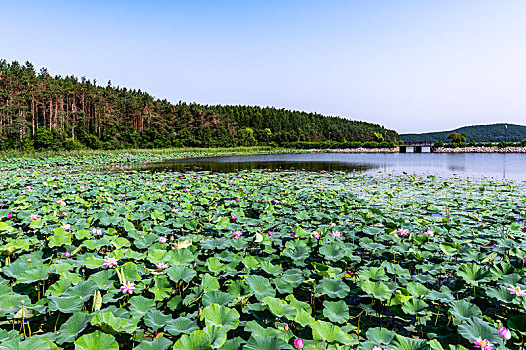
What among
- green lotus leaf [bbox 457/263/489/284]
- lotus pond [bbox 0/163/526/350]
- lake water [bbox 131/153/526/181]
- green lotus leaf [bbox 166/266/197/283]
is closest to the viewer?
lotus pond [bbox 0/163/526/350]

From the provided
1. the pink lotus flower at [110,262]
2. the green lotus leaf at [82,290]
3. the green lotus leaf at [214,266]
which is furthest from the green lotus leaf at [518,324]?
the pink lotus flower at [110,262]

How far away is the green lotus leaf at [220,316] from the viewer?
157 cm

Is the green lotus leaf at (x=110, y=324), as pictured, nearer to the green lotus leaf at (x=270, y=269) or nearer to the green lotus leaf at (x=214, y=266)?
the green lotus leaf at (x=214, y=266)

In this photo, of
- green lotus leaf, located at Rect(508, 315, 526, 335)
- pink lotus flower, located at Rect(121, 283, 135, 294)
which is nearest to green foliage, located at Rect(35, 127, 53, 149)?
pink lotus flower, located at Rect(121, 283, 135, 294)

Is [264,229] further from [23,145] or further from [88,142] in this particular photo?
[88,142]

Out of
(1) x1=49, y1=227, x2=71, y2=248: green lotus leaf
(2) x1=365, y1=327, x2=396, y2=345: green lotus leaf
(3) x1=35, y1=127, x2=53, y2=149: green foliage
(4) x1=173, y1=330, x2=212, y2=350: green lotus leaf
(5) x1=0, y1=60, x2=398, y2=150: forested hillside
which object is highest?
(5) x1=0, y1=60, x2=398, y2=150: forested hillside

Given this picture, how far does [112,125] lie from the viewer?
40.7 metres

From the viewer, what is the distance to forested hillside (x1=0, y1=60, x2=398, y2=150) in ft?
95.6

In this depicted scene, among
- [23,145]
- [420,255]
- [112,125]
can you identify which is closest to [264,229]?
[420,255]

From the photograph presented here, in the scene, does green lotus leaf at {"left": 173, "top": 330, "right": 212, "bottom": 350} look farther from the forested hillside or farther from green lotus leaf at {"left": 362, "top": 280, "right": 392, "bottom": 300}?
the forested hillside

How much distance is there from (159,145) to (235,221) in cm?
3762

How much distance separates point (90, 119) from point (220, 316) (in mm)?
48265

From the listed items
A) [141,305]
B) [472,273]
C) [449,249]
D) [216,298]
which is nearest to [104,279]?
[141,305]

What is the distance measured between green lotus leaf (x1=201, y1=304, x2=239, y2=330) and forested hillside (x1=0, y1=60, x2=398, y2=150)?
28.9m
